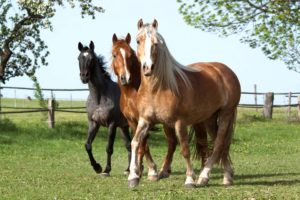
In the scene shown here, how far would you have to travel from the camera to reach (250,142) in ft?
73.6

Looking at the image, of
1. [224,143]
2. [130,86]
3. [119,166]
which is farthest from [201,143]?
[119,166]

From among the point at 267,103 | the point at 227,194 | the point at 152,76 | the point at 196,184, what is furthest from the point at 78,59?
the point at 267,103

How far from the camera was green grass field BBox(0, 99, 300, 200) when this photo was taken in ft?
29.9

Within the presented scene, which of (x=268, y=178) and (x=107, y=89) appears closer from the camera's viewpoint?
(x=268, y=178)

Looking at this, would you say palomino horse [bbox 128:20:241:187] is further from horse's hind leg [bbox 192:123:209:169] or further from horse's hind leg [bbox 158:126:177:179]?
horse's hind leg [bbox 158:126:177:179]

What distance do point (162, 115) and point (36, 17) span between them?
15.7 m

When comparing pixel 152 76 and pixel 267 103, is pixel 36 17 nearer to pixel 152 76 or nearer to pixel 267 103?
pixel 267 103

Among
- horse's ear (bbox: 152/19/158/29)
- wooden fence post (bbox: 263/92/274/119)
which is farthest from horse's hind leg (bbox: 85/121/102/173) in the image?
wooden fence post (bbox: 263/92/274/119)

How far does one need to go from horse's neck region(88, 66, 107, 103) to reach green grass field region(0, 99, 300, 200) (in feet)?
5.47

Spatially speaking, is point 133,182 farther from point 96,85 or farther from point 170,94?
point 96,85

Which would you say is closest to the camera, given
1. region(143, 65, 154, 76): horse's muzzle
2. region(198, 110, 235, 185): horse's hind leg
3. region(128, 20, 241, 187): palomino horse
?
region(143, 65, 154, 76): horse's muzzle

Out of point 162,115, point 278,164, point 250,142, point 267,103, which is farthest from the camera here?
point 267,103

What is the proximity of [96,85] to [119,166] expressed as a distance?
A: 3.06 meters

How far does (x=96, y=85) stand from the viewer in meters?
12.7
